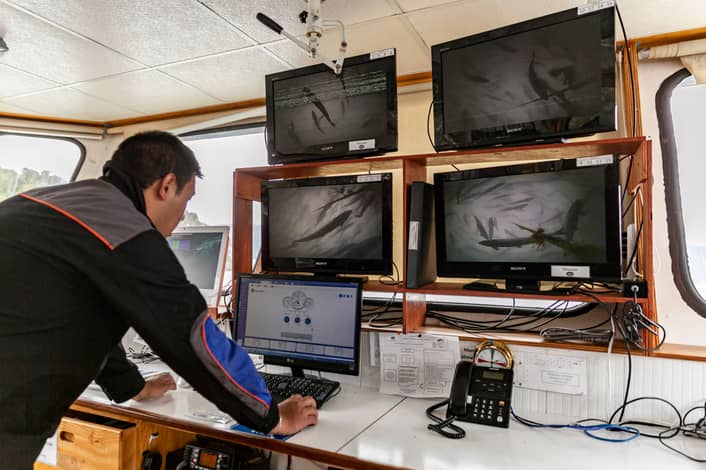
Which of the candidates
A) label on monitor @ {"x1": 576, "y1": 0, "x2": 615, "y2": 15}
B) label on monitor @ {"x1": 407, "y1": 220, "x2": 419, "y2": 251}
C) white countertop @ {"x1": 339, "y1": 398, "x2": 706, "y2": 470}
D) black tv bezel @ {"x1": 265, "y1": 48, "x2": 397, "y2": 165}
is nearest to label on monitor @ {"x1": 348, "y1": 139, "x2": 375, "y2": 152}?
black tv bezel @ {"x1": 265, "y1": 48, "x2": 397, "y2": 165}

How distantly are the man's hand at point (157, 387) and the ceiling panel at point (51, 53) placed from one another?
5.30 ft

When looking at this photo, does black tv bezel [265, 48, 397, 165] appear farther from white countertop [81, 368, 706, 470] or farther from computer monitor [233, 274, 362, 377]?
white countertop [81, 368, 706, 470]

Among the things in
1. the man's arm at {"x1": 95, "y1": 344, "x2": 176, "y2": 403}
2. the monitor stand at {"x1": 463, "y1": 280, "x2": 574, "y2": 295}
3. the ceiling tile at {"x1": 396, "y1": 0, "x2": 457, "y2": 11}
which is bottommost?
the man's arm at {"x1": 95, "y1": 344, "x2": 176, "y2": 403}

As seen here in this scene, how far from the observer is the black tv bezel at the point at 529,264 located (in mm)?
1484

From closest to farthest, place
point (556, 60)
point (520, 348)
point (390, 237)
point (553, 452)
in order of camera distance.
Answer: point (553, 452) < point (556, 60) < point (520, 348) < point (390, 237)

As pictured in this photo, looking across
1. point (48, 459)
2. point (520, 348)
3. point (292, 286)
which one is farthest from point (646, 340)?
point (48, 459)

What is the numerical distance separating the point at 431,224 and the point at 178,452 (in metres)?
1.43

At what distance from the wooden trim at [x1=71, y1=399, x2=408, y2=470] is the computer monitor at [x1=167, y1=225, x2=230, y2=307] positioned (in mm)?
814

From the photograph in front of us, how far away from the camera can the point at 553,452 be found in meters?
1.32

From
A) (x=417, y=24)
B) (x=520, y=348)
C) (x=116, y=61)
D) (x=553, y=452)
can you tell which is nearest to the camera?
(x=553, y=452)

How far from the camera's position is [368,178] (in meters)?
1.89

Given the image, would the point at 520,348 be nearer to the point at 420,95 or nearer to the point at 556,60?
the point at 556,60

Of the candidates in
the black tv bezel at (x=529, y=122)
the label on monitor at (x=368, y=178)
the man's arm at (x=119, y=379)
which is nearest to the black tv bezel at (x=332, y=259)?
the label on monitor at (x=368, y=178)

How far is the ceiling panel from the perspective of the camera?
203 centimetres
